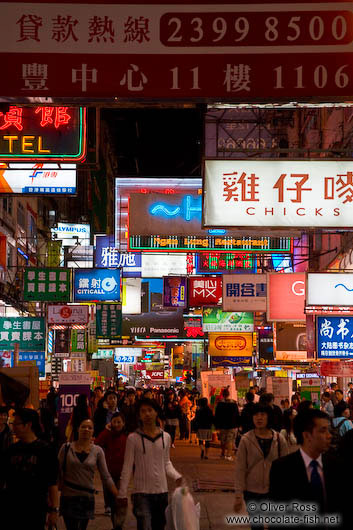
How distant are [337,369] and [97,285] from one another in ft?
27.9

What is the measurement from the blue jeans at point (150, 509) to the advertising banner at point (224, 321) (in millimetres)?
25655

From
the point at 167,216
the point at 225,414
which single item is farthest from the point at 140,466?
the point at 225,414

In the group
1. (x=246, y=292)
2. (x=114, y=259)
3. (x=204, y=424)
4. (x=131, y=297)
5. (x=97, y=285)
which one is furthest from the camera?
(x=131, y=297)

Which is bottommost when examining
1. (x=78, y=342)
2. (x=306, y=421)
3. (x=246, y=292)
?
(x=306, y=421)

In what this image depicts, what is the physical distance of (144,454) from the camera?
26.3 feet

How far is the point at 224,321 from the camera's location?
112ft

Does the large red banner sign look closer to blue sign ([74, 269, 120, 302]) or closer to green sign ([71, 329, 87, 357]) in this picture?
blue sign ([74, 269, 120, 302])

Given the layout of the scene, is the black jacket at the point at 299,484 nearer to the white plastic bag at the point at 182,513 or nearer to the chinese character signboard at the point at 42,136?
the white plastic bag at the point at 182,513

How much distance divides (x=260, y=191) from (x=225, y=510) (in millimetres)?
4940

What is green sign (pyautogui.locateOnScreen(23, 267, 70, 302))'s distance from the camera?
28062 millimetres

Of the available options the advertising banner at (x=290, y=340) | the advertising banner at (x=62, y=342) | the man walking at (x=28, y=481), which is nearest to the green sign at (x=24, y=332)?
the advertising banner at (x=290, y=340)

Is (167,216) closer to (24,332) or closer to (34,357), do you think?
(24,332)

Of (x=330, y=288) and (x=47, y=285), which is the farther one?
(x=47, y=285)

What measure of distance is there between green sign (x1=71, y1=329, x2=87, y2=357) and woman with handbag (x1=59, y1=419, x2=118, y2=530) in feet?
112
